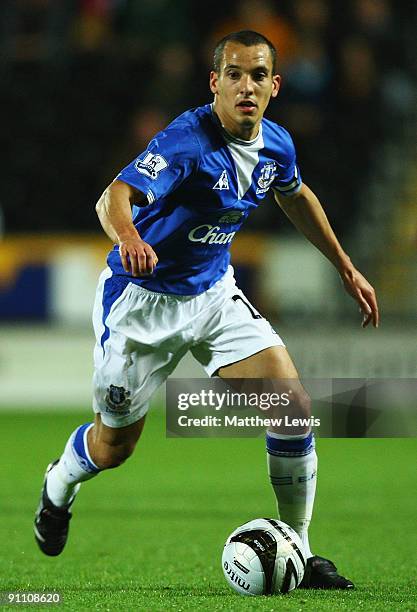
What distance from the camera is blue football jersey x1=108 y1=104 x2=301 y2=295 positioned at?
15.7 feet

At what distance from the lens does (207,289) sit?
5.32m

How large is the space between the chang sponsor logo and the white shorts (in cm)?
25

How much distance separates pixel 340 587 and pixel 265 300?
696 cm

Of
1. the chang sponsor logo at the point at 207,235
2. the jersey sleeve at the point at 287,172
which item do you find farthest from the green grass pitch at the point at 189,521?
the jersey sleeve at the point at 287,172

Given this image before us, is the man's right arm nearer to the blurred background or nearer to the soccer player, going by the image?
the soccer player

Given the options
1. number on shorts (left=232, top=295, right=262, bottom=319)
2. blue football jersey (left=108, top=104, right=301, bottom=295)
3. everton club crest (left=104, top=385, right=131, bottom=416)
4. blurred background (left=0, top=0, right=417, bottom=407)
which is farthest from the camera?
blurred background (left=0, top=0, right=417, bottom=407)

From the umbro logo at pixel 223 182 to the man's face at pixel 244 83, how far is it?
20 centimetres

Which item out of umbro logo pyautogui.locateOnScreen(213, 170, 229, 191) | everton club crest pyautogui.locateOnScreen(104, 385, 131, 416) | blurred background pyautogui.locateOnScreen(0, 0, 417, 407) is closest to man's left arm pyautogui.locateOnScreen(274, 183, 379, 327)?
umbro logo pyautogui.locateOnScreen(213, 170, 229, 191)

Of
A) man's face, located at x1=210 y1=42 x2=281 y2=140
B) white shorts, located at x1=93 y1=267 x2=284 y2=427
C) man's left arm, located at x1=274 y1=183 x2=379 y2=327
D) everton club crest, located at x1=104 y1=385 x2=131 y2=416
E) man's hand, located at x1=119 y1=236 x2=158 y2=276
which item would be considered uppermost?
man's face, located at x1=210 y1=42 x2=281 y2=140

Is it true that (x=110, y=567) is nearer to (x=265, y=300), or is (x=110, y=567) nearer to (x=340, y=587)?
(x=340, y=587)

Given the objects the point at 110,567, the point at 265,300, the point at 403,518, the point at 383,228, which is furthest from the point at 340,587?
the point at 383,228

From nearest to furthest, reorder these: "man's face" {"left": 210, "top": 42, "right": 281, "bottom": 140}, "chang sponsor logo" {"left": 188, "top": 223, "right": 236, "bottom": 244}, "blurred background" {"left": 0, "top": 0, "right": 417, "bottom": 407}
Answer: "man's face" {"left": 210, "top": 42, "right": 281, "bottom": 140} < "chang sponsor logo" {"left": 188, "top": 223, "right": 236, "bottom": 244} < "blurred background" {"left": 0, "top": 0, "right": 417, "bottom": 407}

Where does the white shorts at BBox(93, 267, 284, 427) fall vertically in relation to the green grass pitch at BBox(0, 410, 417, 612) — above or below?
above

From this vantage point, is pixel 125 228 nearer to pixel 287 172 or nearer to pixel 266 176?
pixel 266 176
